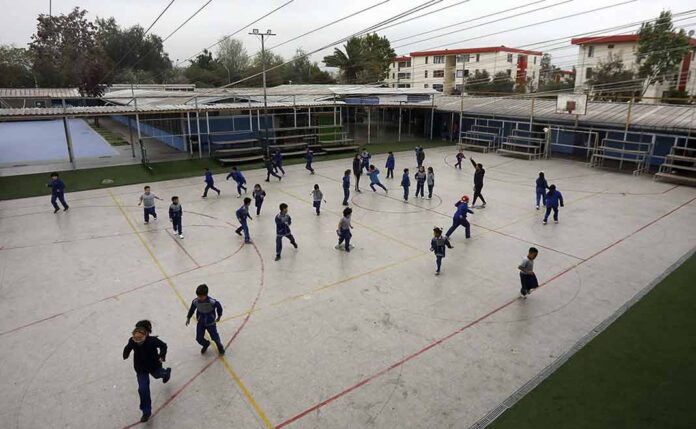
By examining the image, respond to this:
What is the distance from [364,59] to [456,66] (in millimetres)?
24281

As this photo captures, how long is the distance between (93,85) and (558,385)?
5564 cm

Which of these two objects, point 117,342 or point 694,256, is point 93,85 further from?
point 694,256

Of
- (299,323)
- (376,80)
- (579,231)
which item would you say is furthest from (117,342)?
(376,80)

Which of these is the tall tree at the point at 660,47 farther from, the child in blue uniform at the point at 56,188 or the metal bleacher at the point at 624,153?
the child in blue uniform at the point at 56,188

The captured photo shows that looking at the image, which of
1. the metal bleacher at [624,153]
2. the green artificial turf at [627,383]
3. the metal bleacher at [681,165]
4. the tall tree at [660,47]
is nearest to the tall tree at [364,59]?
the tall tree at [660,47]

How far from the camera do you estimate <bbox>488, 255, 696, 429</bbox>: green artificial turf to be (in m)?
6.09

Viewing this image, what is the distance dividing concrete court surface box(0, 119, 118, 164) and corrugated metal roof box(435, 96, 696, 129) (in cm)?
2660

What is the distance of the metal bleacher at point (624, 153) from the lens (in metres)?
23.0

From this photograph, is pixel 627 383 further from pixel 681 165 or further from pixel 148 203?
pixel 681 165

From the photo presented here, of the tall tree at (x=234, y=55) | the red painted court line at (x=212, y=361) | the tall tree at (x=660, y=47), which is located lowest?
the red painted court line at (x=212, y=361)

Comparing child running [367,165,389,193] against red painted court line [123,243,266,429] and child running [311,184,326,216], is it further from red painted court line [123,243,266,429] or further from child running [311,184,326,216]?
red painted court line [123,243,266,429]

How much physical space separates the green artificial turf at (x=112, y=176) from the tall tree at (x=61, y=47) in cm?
4771

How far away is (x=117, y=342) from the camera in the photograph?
26.5 ft

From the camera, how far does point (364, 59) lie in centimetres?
5706
